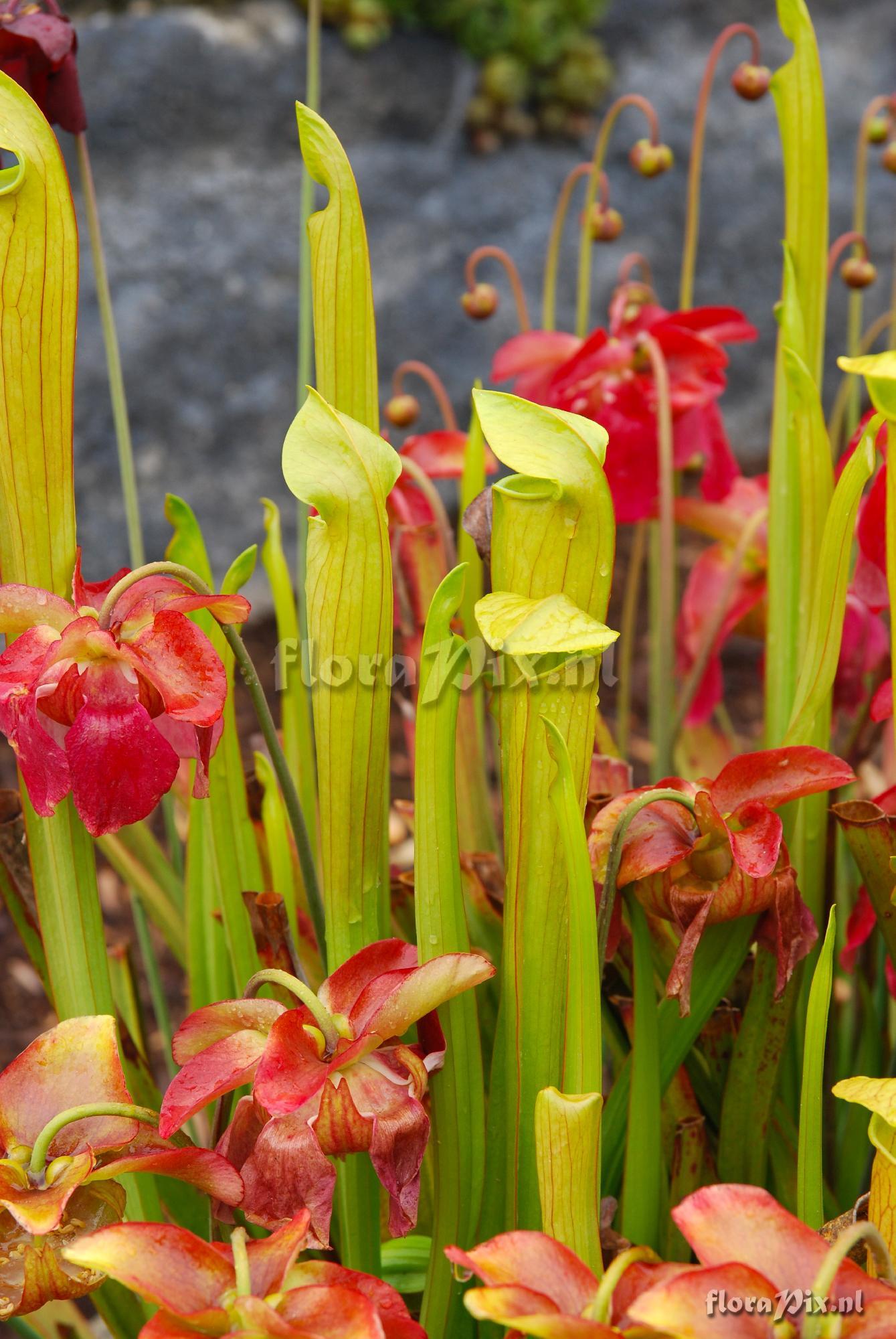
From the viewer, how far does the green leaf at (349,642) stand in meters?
0.41

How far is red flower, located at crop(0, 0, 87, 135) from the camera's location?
58 centimetres

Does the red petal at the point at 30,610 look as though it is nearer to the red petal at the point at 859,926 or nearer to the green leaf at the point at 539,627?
the green leaf at the point at 539,627

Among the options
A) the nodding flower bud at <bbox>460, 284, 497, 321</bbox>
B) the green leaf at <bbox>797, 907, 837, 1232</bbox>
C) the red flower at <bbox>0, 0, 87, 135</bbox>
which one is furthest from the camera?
the nodding flower bud at <bbox>460, 284, 497, 321</bbox>

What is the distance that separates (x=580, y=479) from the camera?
15.8 inches

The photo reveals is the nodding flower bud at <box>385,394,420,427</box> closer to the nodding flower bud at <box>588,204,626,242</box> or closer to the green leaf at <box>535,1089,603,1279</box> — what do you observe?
the nodding flower bud at <box>588,204,626,242</box>

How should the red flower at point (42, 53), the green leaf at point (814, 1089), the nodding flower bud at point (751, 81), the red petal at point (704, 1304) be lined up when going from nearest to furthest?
the red petal at point (704, 1304) → the green leaf at point (814, 1089) → the red flower at point (42, 53) → the nodding flower bud at point (751, 81)

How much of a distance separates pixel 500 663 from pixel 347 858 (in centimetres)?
11

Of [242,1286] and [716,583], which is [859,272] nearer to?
[716,583]

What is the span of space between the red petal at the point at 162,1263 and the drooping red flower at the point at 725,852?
205 mm

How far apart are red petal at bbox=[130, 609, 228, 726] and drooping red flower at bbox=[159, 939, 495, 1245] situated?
115 mm

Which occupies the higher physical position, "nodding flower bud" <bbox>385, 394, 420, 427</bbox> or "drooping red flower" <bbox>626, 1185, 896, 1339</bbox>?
"nodding flower bud" <bbox>385, 394, 420, 427</bbox>

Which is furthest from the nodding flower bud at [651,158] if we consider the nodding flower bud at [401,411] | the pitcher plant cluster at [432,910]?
the pitcher plant cluster at [432,910]

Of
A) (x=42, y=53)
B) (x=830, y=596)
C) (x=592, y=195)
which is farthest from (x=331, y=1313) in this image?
(x=592, y=195)

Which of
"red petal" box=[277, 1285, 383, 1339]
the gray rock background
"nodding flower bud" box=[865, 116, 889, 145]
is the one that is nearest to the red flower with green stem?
"red petal" box=[277, 1285, 383, 1339]
